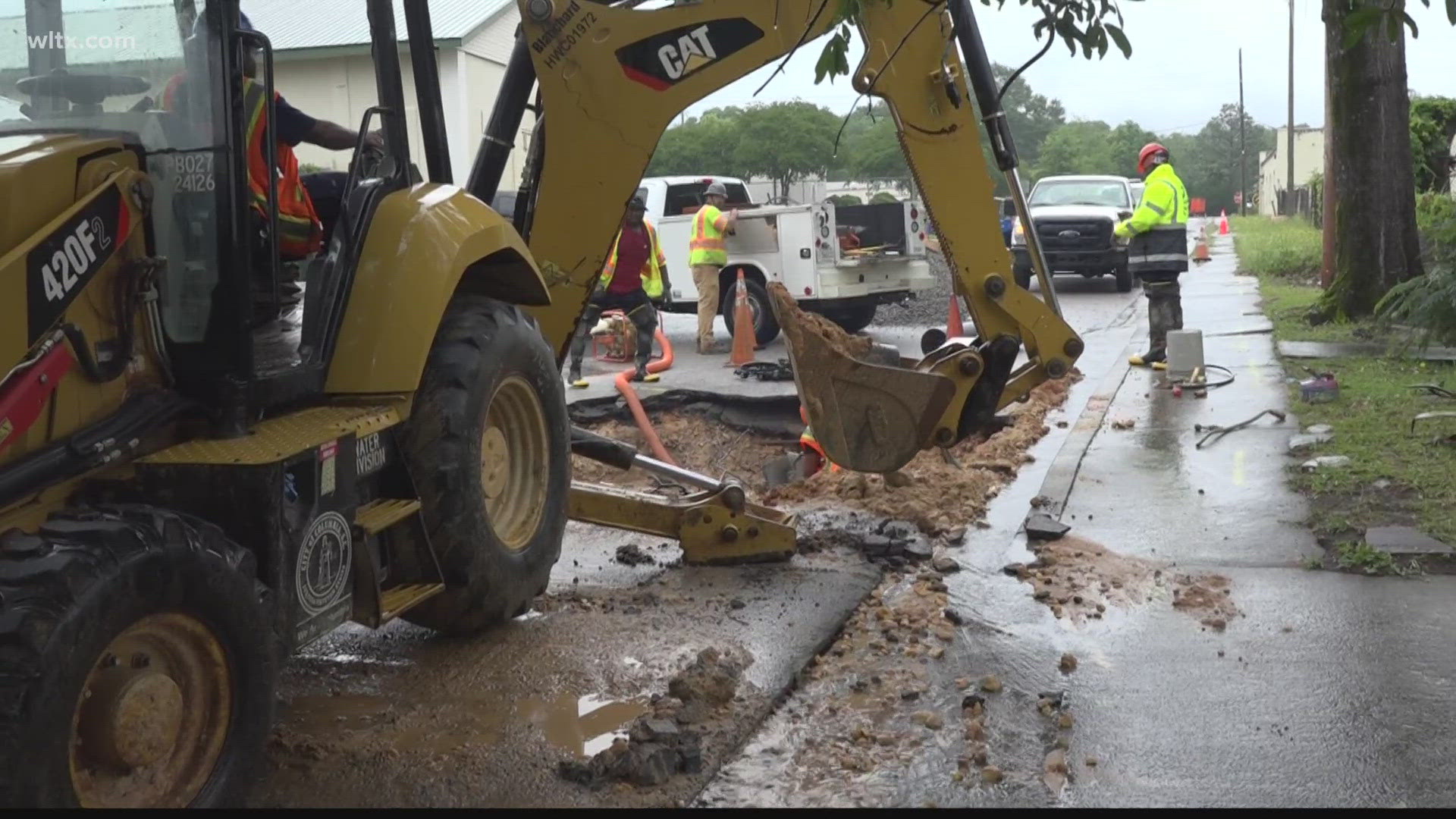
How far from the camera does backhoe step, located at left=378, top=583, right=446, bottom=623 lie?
15.7ft

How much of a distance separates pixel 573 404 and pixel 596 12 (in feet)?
16.4

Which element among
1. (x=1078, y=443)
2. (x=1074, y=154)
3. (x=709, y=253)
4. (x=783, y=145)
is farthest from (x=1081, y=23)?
(x=1074, y=154)

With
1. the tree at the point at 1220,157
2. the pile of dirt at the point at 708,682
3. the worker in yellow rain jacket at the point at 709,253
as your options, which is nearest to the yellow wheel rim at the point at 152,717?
the pile of dirt at the point at 708,682

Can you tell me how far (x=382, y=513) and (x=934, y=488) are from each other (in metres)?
4.46

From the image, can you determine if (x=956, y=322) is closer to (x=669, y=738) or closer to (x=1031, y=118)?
(x=669, y=738)

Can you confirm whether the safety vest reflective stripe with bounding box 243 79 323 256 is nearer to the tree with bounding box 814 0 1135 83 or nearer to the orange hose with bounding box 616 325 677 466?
the tree with bounding box 814 0 1135 83

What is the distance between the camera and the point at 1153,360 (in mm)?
14109

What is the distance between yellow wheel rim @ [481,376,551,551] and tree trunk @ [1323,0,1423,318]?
12721 millimetres

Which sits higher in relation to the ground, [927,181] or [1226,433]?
[927,181]

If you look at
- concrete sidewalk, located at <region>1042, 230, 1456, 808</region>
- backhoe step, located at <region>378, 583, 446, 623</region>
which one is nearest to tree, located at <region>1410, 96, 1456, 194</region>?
concrete sidewalk, located at <region>1042, 230, 1456, 808</region>

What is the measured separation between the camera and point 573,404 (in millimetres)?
11188
